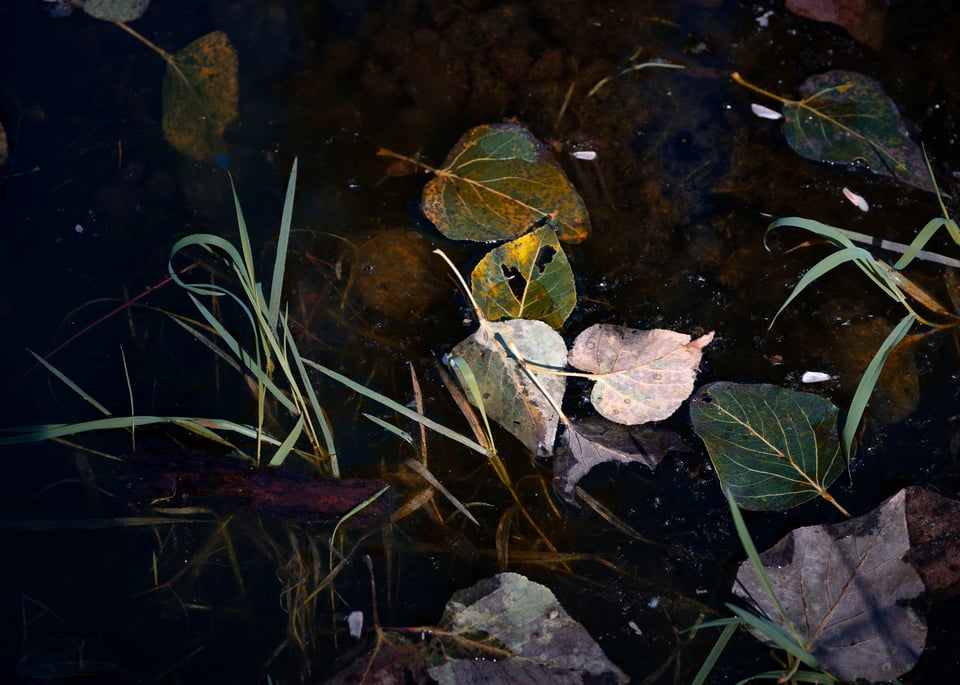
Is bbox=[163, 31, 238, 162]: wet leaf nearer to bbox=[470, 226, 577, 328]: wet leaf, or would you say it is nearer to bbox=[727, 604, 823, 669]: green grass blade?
bbox=[470, 226, 577, 328]: wet leaf

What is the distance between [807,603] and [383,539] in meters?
0.89

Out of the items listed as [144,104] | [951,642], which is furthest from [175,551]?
[951,642]

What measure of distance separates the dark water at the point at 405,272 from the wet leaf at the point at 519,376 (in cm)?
9

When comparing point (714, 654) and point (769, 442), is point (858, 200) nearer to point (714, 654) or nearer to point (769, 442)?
point (769, 442)

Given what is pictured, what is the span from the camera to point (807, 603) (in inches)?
Result: 54.9

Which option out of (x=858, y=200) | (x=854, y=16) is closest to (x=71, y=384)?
(x=858, y=200)

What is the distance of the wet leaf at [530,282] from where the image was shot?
1.60m

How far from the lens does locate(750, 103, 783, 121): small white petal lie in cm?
187

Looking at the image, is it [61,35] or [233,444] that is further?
[61,35]

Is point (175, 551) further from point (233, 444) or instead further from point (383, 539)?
point (383, 539)

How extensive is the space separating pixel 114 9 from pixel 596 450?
5.94 feet

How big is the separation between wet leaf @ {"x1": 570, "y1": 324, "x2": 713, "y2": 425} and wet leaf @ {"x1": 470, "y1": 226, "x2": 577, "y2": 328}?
108 millimetres

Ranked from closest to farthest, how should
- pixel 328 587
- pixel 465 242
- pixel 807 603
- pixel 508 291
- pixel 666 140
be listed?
1. pixel 807 603
2. pixel 328 587
3. pixel 508 291
4. pixel 465 242
5. pixel 666 140

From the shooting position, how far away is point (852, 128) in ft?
5.94
